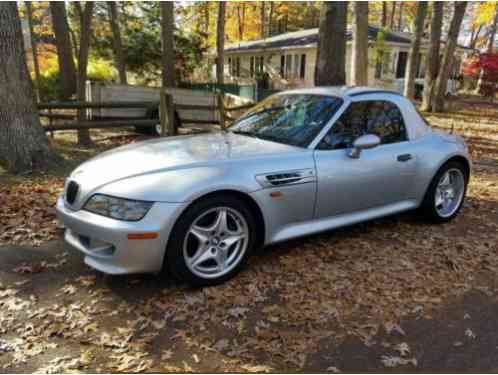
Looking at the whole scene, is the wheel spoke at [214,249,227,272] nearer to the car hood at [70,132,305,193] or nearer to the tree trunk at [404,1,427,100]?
the car hood at [70,132,305,193]

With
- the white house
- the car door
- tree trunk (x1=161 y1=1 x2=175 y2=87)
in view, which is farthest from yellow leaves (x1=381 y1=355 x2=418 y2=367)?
the white house

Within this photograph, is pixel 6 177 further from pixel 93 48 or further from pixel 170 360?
pixel 93 48

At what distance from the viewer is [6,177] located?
6.21 metres

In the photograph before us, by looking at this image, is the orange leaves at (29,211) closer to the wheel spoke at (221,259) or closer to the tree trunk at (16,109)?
the tree trunk at (16,109)

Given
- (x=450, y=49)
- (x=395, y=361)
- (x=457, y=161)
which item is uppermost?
(x=450, y=49)

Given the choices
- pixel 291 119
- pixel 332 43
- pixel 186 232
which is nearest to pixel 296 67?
pixel 332 43

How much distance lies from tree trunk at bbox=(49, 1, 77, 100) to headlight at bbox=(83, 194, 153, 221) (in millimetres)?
14586

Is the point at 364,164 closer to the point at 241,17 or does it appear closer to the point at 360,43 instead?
the point at 360,43

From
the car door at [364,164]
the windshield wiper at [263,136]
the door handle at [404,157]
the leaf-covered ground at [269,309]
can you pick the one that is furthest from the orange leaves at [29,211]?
the door handle at [404,157]

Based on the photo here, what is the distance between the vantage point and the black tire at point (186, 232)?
10.5 ft

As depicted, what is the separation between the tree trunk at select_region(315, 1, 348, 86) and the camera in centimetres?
796

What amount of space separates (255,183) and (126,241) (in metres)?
1.13

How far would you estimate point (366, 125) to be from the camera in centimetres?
438

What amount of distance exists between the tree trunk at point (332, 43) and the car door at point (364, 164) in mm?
3733
